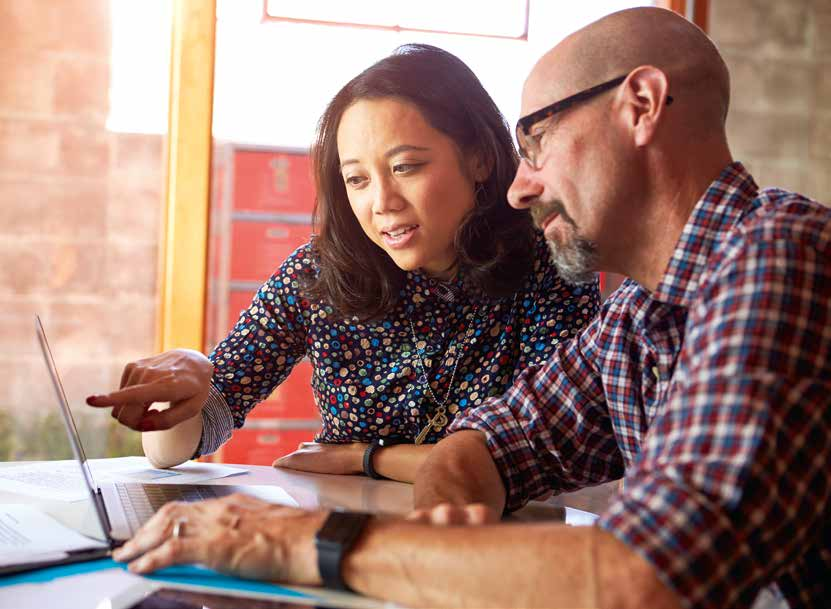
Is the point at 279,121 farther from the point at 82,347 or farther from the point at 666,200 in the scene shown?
the point at 666,200

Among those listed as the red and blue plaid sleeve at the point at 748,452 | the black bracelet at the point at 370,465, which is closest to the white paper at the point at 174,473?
the black bracelet at the point at 370,465

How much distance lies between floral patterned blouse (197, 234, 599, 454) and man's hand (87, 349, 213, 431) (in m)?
0.12

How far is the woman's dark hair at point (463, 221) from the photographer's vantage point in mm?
1587

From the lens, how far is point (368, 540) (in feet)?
2.45

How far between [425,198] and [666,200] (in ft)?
1.83

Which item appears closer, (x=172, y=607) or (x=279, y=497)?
(x=172, y=607)

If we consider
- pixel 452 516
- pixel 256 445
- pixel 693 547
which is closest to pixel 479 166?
pixel 452 516

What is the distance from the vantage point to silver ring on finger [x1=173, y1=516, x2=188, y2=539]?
0.79 m

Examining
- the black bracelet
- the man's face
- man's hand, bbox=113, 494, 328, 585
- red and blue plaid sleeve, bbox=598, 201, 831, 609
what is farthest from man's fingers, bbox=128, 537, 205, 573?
the black bracelet

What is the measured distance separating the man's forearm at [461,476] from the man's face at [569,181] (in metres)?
0.31

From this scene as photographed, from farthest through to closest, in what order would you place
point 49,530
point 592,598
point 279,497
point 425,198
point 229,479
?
point 425,198 → point 229,479 → point 279,497 → point 49,530 → point 592,598

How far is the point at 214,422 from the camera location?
1.60 metres

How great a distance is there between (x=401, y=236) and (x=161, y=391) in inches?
19.9

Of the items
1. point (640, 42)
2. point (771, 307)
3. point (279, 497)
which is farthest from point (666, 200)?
point (279, 497)
